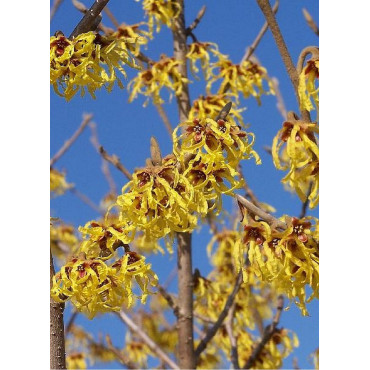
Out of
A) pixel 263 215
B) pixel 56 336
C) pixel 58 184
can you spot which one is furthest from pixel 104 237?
pixel 58 184

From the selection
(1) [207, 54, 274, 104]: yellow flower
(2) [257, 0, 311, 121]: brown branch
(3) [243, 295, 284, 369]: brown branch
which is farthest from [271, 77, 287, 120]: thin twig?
(2) [257, 0, 311, 121]: brown branch

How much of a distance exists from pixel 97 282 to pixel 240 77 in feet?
4.75

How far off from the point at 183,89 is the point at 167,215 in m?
1.37

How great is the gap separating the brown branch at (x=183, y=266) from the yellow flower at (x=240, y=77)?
0.13 metres

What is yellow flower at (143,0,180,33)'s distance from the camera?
283cm

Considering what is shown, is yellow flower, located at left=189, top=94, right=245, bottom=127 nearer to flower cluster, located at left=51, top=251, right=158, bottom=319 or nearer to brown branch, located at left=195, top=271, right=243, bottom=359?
brown branch, located at left=195, top=271, right=243, bottom=359

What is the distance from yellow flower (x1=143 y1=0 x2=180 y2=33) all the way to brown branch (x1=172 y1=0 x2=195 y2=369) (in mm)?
33

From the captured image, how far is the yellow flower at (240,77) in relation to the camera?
8.91 ft
